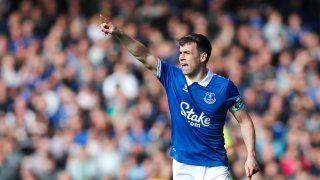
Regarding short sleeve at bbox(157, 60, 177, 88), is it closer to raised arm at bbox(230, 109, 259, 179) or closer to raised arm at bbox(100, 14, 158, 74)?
raised arm at bbox(100, 14, 158, 74)

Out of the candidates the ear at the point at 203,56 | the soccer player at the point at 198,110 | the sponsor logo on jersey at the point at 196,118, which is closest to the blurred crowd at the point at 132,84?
the soccer player at the point at 198,110

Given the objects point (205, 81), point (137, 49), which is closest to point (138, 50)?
point (137, 49)

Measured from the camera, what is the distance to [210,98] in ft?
32.9

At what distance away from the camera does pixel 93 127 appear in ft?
57.2

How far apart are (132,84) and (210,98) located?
28.8ft

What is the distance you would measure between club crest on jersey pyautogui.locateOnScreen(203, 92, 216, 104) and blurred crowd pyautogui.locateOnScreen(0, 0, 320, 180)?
5082 millimetres

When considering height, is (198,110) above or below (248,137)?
above

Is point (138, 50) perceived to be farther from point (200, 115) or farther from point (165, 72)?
point (200, 115)

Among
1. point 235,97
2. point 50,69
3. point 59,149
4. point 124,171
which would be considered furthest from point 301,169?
point 235,97

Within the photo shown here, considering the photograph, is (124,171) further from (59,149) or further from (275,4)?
(275,4)

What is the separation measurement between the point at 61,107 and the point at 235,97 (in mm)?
8684

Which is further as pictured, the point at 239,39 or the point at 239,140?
the point at 239,39

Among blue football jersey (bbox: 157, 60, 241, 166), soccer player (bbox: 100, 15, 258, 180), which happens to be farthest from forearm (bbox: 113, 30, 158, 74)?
blue football jersey (bbox: 157, 60, 241, 166)

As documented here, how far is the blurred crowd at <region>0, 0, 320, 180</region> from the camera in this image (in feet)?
55.6
